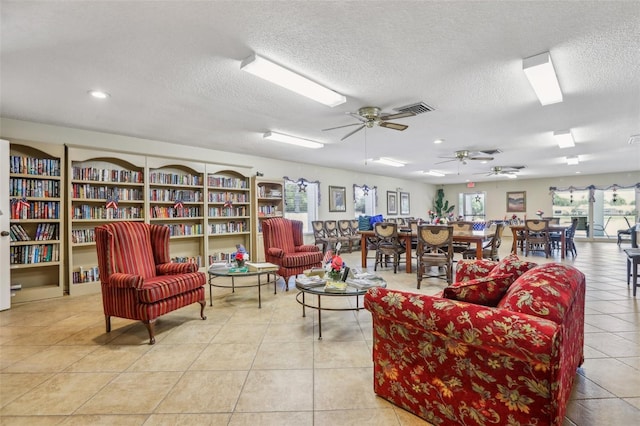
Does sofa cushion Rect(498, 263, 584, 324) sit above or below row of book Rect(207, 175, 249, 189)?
below

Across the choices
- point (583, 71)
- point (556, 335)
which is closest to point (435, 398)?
point (556, 335)

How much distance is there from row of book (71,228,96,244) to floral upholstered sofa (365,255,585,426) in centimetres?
450

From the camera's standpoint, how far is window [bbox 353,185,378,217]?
9461mm

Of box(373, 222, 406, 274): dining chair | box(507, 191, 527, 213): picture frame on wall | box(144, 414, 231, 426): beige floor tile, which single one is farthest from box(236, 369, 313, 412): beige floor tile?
box(507, 191, 527, 213): picture frame on wall

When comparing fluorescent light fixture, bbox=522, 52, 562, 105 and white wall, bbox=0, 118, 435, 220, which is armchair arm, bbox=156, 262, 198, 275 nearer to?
white wall, bbox=0, 118, 435, 220

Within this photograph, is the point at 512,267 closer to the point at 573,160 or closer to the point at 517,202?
the point at 573,160

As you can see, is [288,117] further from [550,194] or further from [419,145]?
[550,194]

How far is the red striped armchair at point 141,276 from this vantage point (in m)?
2.66

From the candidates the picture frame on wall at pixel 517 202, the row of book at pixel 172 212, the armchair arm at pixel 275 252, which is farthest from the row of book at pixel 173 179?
the picture frame on wall at pixel 517 202

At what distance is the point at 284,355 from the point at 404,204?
32.0ft

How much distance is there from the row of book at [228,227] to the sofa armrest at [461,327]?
15.4ft

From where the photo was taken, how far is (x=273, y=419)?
5.43 feet

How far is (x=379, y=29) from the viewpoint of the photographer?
6.80 ft

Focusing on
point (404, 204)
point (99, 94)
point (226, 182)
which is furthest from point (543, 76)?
point (404, 204)
